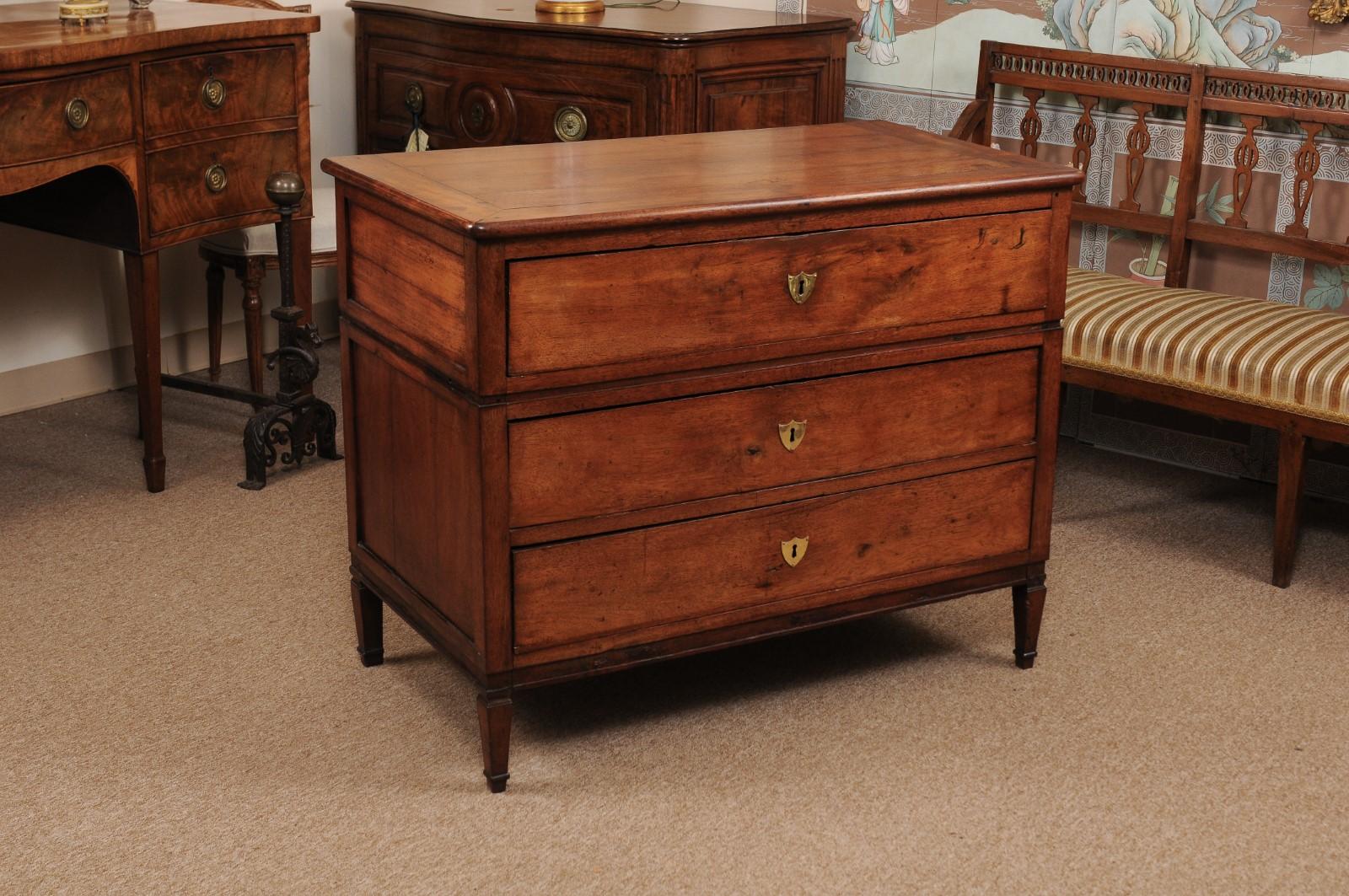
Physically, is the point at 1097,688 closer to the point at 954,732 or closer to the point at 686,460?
the point at 954,732

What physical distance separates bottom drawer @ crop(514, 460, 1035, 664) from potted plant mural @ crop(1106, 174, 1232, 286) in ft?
5.04

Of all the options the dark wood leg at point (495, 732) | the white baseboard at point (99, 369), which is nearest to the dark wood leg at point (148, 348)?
the white baseboard at point (99, 369)

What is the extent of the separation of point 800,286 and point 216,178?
1974 mm

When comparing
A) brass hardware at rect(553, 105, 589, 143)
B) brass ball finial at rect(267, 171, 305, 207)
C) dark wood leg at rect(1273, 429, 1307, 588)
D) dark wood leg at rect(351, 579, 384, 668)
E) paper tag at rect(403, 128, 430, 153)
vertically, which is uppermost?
brass hardware at rect(553, 105, 589, 143)

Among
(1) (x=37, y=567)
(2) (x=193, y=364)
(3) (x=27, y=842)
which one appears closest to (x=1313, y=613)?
(3) (x=27, y=842)

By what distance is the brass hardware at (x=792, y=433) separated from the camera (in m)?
2.80

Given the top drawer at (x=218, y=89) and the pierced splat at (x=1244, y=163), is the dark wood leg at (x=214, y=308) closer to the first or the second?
the top drawer at (x=218, y=89)

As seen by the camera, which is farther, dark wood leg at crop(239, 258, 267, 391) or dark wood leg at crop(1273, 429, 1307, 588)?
dark wood leg at crop(239, 258, 267, 391)

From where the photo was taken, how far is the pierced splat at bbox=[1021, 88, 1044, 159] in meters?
4.46

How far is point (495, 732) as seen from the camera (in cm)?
270

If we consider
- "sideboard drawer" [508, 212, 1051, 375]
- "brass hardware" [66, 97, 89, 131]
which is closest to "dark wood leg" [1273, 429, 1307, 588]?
"sideboard drawer" [508, 212, 1051, 375]

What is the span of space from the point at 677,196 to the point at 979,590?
3.37 feet

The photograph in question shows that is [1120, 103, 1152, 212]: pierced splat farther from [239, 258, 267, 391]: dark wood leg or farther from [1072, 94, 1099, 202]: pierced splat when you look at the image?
[239, 258, 267, 391]: dark wood leg

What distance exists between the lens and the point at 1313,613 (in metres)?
3.53
